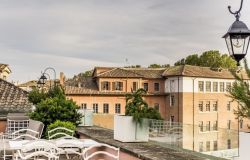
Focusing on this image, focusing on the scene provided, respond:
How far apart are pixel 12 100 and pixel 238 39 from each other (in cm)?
1777

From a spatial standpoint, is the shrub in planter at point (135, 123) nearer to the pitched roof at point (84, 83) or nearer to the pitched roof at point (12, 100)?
the pitched roof at point (12, 100)

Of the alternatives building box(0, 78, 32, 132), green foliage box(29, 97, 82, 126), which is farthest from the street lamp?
building box(0, 78, 32, 132)

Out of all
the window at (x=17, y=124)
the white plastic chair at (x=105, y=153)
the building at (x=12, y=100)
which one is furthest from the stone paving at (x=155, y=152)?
the building at (x=12, y=100)

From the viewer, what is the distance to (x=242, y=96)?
4.81 m

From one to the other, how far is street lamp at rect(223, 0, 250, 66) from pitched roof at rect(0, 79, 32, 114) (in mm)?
16086

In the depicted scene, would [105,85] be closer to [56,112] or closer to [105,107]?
[105,107]

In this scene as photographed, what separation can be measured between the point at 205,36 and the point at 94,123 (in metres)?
34.3

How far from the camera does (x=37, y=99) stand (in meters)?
19.4

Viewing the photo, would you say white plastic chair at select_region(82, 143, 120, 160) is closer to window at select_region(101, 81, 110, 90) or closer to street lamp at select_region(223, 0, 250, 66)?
street lamp at select_region(223, 0, 250, 66)

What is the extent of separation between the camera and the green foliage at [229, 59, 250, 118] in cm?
464

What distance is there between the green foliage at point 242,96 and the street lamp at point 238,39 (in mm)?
1172

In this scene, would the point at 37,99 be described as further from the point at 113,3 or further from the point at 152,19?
the point at 152,19

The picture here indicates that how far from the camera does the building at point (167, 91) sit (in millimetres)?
51062

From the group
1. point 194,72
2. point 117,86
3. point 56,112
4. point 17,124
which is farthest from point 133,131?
point 194,72
